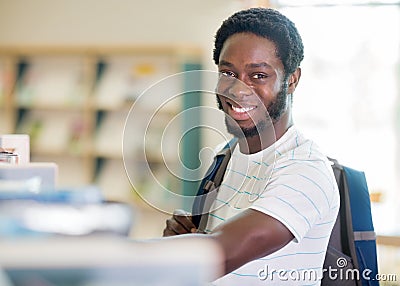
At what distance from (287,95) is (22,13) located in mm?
4327

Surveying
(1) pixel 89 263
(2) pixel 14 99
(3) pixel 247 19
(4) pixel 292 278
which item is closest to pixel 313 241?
(4) pixel 292 278

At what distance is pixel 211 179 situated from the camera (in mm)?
1517

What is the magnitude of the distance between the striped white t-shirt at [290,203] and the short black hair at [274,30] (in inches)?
5.7

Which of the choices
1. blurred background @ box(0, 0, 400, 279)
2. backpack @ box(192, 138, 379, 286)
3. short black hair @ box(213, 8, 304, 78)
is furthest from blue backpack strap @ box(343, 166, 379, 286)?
blurred background @ box(0, 0, 400, 279)

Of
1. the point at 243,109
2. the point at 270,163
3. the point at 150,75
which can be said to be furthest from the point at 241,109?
the point at 150,75

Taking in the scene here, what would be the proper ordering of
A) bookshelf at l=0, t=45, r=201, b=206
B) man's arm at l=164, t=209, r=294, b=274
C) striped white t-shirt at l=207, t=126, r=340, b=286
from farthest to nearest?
1. bookshelf at l=0, t=45, r=201, b=206
2. striped white t-shirt at l=207, t=126, r=340, b=286
3. man's arm at l=164, t=209, r=294, b=274

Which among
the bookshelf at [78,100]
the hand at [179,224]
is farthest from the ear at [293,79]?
the bookshelf at [78,100]

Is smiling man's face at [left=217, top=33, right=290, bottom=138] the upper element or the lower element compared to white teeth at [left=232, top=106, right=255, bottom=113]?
upper

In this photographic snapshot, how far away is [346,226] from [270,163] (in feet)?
0.85

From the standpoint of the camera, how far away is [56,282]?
415 mm

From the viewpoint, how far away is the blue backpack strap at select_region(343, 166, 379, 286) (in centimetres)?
150

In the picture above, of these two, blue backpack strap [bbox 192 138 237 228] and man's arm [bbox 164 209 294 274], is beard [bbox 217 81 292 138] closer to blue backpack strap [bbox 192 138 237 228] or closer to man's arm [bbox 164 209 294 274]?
blue backpack strap [bbox 192 138 237 228]

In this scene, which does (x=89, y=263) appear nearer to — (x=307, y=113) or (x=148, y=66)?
(x=307, y=113)

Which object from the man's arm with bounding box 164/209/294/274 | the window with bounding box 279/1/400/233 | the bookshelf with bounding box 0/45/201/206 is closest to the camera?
the man's arm with bounding box 164/209/294/274
